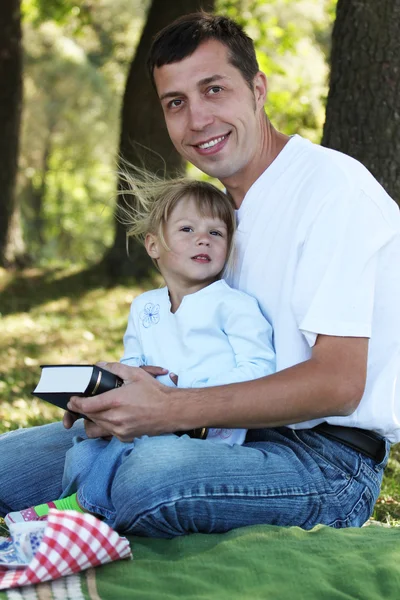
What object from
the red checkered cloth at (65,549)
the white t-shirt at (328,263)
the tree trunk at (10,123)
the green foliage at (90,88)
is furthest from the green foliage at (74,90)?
the red checkered cloth at (65,549)

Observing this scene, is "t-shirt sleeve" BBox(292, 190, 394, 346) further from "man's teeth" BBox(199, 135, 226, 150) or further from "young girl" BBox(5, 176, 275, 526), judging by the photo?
"man's teeth" BBox(199, 135, 226, 150)

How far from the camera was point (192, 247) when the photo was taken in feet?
10.6

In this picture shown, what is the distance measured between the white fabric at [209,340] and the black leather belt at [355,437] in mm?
268

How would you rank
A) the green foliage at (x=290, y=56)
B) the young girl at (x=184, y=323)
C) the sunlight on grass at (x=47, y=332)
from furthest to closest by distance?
the green foliage at (x=290, y=56) < the sunlight on grass at (x=47, y=332) < the young girl at (x=184, y=323)

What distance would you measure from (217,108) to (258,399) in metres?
1.10

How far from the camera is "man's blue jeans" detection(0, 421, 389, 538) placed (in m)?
2.69

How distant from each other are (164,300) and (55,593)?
1255mm

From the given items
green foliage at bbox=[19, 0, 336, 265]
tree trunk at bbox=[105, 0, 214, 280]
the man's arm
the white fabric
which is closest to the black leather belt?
the man's arm

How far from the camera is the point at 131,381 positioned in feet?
9.33

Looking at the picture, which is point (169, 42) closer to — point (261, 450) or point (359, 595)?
point (261, 450)

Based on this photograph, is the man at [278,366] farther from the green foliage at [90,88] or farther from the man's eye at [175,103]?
the green foliage at [90,88]

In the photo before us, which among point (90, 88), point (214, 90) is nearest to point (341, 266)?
point (214, 90)

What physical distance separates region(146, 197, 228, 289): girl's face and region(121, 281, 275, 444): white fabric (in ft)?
0.31

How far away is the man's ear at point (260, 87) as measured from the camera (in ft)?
10.9
